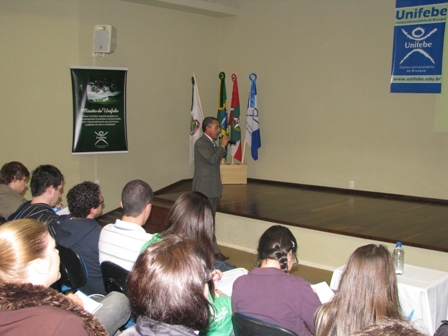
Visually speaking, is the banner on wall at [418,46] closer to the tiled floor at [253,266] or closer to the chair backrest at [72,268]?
the tiled floor at [253,266]

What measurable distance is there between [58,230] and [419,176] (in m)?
5.50

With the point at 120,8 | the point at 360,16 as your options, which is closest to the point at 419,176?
the point at 360,16

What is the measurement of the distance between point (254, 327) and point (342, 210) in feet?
14.8

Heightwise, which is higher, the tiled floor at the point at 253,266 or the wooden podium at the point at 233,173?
the wooden podium at the point at 233,173

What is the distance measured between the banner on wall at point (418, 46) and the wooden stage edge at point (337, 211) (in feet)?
5.32

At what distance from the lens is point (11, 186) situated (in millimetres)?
4176

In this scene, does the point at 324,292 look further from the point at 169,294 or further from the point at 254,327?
the point at 169,294

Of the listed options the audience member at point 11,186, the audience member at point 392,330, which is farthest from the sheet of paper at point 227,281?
the audience member at point 11,186

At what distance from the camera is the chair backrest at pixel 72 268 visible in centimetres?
275

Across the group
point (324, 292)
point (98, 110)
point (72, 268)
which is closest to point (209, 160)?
point (98, 110)

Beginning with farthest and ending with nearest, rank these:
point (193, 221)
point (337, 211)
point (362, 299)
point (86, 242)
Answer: point (337, 211)
point (86, 242)
point (193, 221)
point (362, 299)

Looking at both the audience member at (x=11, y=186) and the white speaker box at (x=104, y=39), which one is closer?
the audience member at (x=11, y=186)

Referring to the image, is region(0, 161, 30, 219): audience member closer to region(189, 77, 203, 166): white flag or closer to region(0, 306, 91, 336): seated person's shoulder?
region(0, 306, 91, 336): seated person's shoulder

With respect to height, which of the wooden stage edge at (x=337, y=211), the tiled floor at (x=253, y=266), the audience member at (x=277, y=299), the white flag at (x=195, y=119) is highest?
the white flag at (x=195, y=119)
